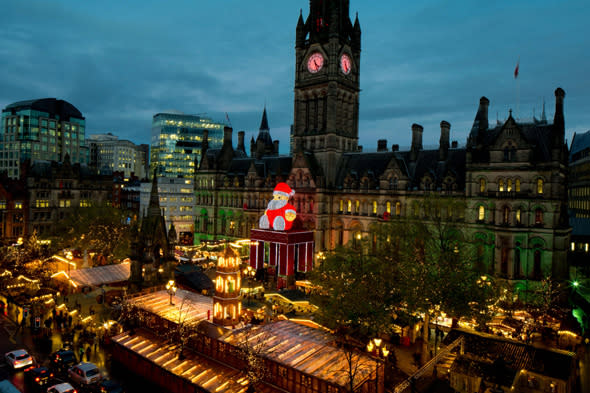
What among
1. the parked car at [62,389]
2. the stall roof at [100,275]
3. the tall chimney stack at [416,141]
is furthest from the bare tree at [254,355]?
the tall chimney stack at [416,141]

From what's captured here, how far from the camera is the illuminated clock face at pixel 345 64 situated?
2741 inches

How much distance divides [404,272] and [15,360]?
30.7m

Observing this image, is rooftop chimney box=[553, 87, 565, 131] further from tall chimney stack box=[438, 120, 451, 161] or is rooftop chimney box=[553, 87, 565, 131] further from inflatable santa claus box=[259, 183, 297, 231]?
inflatable santa claus box=[259, 183, 297, 231]

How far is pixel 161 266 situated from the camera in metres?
41.4

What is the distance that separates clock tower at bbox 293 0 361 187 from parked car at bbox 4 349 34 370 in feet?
155

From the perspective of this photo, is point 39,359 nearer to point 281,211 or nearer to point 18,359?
point 18,359

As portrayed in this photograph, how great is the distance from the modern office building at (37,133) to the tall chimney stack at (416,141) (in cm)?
14402

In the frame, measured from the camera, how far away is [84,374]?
90.7 feet

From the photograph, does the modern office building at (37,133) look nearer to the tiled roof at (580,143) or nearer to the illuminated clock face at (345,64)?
the illuminated clock face at (345,64)

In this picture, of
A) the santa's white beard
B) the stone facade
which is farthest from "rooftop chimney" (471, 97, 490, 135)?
the santa's white beard

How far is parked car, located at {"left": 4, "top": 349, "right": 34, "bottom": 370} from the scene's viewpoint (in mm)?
30078

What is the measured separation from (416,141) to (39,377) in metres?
54.7

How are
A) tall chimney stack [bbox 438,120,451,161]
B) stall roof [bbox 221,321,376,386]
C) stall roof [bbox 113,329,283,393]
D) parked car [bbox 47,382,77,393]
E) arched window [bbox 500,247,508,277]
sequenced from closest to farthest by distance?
stall roof [bbox 221,321,376,386] → stall roof [bbox 113,329,283,393] → parked car [bbox 47,382,77,393] → arched window [bbox 500,247,508,277] → tall chimney stack [bbox 438,120,451,161]

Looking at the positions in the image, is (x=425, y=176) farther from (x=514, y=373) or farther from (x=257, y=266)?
(x=514, y=373)
